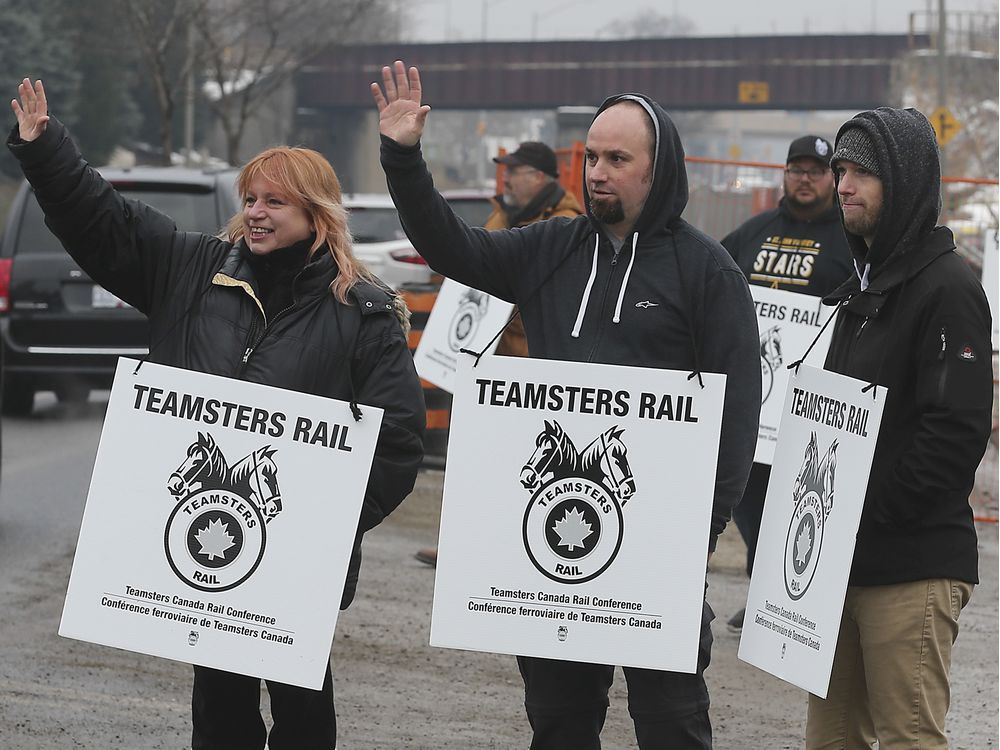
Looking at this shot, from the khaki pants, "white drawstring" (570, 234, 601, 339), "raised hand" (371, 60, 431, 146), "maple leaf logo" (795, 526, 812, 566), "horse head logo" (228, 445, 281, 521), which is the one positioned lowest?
the khaki pants

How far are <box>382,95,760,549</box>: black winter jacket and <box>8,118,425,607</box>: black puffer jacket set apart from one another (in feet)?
0.90

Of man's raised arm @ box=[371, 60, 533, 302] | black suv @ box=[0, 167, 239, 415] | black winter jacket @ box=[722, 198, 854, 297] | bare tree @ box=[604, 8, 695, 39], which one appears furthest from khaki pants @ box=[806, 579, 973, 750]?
bare tree @ box=[604, 8, 695, 39]

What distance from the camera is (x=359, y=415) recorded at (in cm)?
376

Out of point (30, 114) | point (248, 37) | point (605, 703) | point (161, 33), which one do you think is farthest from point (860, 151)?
point (248, 37)

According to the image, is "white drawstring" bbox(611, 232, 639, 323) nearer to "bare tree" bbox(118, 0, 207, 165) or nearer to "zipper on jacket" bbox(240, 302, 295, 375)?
"zipper on jacket" bbox(240, 302, 295, 375)

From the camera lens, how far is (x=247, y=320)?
13.2ft

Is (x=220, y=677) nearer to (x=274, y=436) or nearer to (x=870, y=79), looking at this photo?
(x=274, y=436)

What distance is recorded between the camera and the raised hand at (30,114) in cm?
395

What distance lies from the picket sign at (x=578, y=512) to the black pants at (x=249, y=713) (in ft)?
1.61

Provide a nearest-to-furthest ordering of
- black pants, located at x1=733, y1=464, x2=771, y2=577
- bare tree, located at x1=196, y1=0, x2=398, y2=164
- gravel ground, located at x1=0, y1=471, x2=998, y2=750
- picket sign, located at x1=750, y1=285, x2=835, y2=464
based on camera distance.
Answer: gravel ground, located at x1=0, y1=471, x2=998, y2=750 < black pants, located at x1=733, y1=464, x2=771, y2=577 < picket sign, located at x1=750, y1=285, x2=835, y2=464 < bare tree, located at x1=196, y1=0, x2=398, y2=164

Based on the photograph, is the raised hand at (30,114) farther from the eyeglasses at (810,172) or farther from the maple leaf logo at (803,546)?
the eyeglasses at (810,172)

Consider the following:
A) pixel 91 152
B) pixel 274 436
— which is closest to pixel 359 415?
pixel 274 436

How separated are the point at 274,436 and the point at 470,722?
84.1 inches

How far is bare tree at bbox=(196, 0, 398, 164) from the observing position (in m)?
38.9
